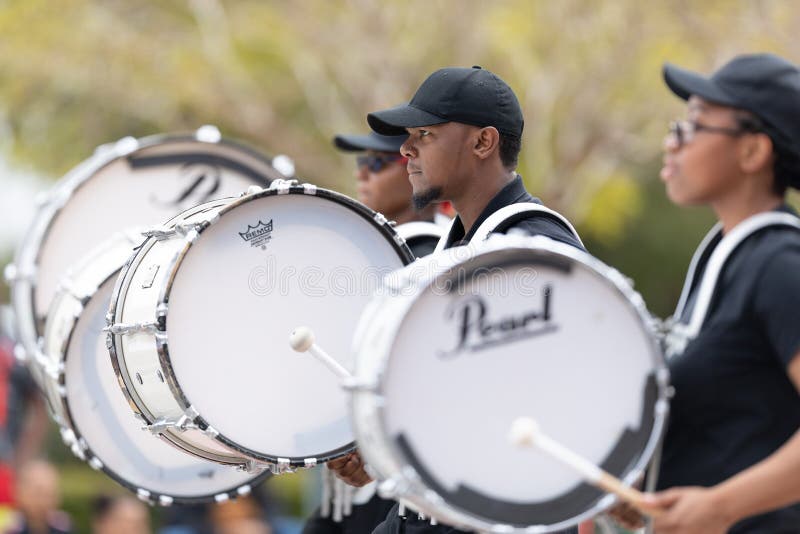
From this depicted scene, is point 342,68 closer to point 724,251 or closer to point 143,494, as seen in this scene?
point 143,494

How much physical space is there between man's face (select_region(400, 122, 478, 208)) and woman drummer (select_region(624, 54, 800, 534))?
2.64 feet

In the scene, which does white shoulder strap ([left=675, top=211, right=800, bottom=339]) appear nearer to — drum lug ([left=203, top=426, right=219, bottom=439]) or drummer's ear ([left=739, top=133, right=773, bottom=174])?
drummer's ear ([left=739, top=133, right=773, bottom=174])

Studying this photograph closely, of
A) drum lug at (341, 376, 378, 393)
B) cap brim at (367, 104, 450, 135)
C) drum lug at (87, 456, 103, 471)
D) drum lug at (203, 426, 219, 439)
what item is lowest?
drum lug at (87, 456, 103, 471)

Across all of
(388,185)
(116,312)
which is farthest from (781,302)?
(388,185)

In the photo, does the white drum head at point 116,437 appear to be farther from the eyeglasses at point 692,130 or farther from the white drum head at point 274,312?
the eyeglasses at point 692,130

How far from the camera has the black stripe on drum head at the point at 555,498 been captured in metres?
2.69

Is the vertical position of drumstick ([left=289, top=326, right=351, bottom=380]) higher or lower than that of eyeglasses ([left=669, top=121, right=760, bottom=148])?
lower

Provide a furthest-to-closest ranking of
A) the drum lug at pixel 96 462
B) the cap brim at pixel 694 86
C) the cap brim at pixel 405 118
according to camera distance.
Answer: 1. the drum lug at pixel 96 462
2. the cap brim at pixel 405 118
3. the cap brim at pixel 694 86

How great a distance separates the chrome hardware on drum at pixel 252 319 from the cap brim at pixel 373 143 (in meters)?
1.19

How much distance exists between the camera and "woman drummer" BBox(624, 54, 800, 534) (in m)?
2.63

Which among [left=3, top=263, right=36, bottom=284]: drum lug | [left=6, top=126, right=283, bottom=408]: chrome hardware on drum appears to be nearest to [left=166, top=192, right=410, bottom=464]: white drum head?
[left=6, top=126, right=283, bottom=408]: chrome hardware on drum

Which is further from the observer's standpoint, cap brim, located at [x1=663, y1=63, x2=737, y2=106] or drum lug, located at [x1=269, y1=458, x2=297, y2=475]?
drum lug, located at [x1=269, y1=458, x2=297, y2=475]

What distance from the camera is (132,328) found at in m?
3.71

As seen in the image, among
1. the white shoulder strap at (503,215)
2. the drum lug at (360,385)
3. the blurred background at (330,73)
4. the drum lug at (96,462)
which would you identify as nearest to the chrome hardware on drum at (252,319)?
the white shoulder strap at (503,215)
